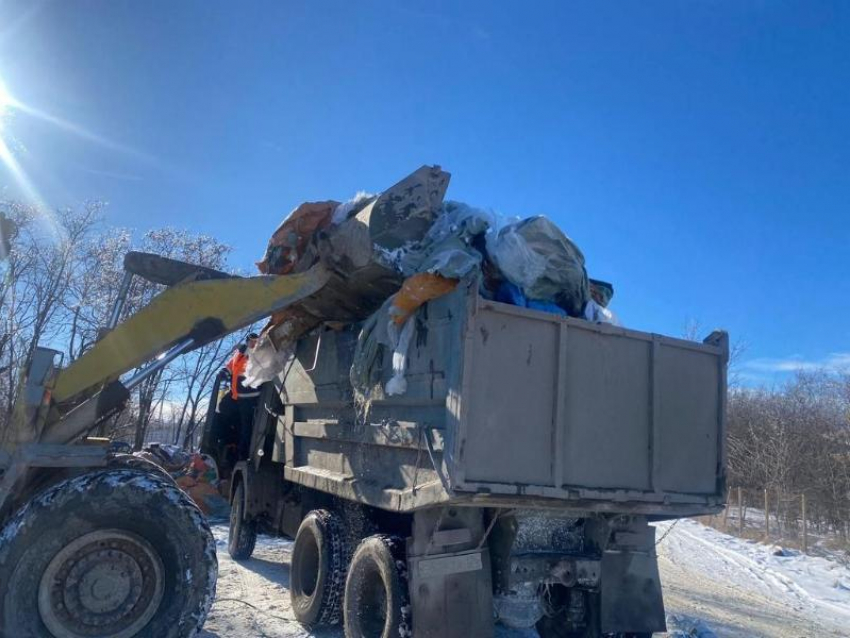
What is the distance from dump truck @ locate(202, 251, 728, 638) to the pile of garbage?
7.5 inches

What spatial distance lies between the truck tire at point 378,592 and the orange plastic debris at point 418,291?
152cm

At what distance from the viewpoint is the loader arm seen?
14.5ft

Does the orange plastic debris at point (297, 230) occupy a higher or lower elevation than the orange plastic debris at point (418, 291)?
higher

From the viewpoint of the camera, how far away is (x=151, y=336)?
4641 millimetres

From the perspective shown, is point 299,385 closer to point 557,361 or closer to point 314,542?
point 314,542

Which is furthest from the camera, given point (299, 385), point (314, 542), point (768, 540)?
point (768, 540)

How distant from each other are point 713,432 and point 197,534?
360cm

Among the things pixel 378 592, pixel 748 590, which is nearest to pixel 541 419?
pixel 378 592

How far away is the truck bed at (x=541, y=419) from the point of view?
12.7 ft

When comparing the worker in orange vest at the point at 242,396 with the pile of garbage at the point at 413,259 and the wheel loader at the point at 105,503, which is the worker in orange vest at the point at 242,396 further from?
the wheel loader at the point at 105,503

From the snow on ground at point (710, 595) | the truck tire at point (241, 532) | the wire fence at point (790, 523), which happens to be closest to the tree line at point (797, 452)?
the wire fence at point (790, 523)

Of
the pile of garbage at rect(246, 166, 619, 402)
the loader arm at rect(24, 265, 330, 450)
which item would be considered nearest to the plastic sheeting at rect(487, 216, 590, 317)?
the pile of garbage at rect(246, 166, 619, 402)

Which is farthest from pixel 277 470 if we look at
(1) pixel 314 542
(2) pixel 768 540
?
(2) pixel 768 540

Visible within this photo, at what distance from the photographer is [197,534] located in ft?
13.6
